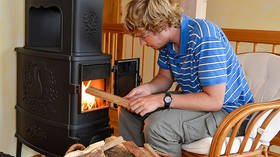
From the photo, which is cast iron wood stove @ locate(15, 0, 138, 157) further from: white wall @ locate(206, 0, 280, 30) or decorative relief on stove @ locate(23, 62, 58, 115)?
white wall @ locate(206, 0, 280, 30)

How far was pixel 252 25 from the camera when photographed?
403 cm

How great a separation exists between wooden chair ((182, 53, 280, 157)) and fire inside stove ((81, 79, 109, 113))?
751 millimetres

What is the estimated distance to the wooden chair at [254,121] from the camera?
1446 millimetres

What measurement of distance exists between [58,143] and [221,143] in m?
1.08

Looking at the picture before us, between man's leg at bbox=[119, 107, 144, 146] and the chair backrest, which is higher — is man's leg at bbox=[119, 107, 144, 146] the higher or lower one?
the lower one

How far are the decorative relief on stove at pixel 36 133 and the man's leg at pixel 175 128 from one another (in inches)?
33.7

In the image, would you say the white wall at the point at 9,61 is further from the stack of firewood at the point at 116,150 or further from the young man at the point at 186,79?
the stack of firewood at the point at 116,150

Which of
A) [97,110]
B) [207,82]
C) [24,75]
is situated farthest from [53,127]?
[207,82]

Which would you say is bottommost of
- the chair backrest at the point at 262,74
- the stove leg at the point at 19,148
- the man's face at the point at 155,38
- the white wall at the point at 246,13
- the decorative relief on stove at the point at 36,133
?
the stove leg at the point at 19,148

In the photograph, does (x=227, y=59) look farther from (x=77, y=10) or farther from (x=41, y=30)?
(x=41, y=30)

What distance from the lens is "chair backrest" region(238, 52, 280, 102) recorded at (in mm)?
1828

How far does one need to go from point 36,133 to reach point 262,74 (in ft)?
4.71

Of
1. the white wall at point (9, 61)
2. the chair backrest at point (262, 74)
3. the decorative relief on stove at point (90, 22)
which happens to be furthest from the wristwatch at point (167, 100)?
the white wall at point (9, 61)

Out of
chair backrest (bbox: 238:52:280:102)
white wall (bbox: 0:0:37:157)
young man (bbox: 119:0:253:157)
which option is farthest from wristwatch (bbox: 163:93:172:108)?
white wall (bbox: 0:0:37:157)
